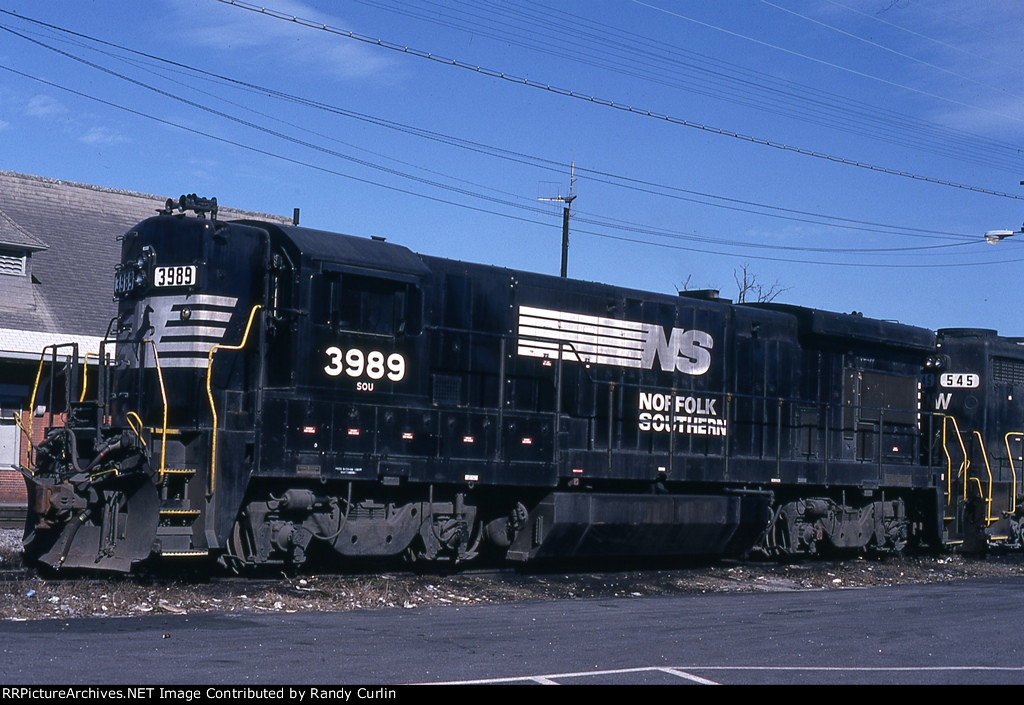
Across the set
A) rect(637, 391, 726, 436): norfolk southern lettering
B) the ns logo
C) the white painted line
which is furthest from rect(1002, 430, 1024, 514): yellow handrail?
the white painted line

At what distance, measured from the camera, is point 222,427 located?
494 inches

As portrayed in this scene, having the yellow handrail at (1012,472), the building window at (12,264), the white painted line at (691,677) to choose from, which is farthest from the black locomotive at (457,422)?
the building window at (12,264)

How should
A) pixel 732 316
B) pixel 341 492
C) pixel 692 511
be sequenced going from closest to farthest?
pixel 341 492
pixel 692 511
pixel 732 316

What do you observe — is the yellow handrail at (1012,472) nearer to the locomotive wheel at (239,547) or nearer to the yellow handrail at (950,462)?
the yellow handrail at (950,462)

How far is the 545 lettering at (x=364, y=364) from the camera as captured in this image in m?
13.4

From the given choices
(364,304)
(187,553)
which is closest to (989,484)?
(364,304)

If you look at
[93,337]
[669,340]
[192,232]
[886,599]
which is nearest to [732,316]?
[669,340]

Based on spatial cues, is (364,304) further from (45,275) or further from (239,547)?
(45,275)

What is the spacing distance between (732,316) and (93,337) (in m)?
15.3

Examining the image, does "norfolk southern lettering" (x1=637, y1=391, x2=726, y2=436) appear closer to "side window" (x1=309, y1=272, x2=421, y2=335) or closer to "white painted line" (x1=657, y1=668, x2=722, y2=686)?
"side window" (x1=309, y1=272, x2=421, y2=335)

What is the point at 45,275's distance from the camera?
92.6 feet

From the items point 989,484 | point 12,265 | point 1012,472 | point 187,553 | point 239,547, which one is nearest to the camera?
point 187,553

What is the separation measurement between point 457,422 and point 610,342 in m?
3.01

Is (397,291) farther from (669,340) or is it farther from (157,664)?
(157,664)
